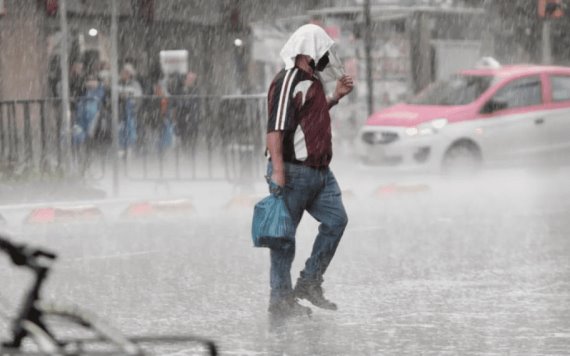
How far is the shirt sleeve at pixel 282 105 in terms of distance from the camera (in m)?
8.50

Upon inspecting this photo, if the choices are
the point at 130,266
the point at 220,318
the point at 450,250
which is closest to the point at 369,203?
the point at 450,250

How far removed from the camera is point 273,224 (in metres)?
8.49

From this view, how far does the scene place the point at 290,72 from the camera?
8.62 metres

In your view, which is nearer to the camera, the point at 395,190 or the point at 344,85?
the point at 344,85

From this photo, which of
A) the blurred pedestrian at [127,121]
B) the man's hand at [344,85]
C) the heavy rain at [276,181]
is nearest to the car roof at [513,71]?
the heavy rain at [276,181]

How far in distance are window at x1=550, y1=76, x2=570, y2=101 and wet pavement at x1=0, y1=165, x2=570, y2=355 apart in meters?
5.48

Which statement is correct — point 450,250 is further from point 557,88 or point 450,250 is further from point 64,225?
point 557,88

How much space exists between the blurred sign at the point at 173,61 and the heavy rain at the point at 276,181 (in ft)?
0.12

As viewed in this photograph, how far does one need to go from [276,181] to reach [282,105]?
0.42m

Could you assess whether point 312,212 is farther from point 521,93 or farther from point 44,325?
point 521,93

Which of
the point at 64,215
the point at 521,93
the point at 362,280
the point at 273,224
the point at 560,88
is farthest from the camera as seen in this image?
the point at 560,88

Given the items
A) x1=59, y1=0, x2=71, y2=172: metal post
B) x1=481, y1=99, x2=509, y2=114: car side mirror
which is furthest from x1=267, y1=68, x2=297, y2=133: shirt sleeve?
x1=481, y1=99, x2=509, y2=114: car side mirror

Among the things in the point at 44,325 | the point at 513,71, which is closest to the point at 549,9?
the point at 513,71

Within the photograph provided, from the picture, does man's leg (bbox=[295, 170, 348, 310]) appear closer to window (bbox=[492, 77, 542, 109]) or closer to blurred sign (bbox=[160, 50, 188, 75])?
window (bbox=[492, 77, 542, 109])
